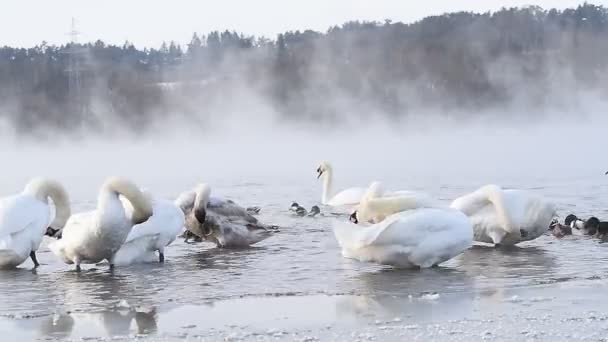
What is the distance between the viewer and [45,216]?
957 cm

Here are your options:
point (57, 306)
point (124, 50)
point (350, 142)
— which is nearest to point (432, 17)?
point (350, 142)

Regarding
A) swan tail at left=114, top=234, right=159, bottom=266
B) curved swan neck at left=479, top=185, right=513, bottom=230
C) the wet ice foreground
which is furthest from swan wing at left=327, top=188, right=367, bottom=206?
the wet ice foreground

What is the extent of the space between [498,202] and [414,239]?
1.93 m

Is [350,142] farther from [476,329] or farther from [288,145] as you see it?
[476,329]

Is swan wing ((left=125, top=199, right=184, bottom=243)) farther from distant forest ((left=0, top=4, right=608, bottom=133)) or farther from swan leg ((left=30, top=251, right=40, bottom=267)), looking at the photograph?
distant forest ((left=0, top=4, right=608, bottom=133))

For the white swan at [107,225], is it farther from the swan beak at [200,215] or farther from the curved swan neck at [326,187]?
the curved swan neck at [326,187]

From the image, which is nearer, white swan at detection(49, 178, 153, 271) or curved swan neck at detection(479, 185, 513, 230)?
white swan at detection(49, 178, 153, 271)

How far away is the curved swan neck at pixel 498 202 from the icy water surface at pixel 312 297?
0.80ft

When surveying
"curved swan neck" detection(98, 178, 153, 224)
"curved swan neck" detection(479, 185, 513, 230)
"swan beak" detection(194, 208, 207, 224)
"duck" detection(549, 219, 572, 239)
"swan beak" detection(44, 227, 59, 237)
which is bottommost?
"duck" detection(549, 219, 572, 239)

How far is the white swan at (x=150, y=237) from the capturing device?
9.30m

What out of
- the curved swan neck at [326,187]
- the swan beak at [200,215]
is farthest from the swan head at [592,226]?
the curved swan neck at [326,187]

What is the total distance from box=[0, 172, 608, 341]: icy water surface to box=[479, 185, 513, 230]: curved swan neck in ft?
0.80

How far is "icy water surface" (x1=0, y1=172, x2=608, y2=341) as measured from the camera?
6043 mm

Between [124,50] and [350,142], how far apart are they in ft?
31.3
